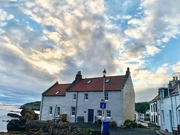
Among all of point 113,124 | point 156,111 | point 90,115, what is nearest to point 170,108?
point 113,124

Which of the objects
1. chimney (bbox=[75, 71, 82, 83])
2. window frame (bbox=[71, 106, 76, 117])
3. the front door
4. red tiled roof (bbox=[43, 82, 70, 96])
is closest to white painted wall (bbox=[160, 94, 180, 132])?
the front door

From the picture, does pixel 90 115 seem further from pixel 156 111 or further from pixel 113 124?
pixel 156 111

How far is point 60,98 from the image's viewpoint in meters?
37.8

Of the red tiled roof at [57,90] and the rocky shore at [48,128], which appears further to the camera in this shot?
the red tiled roof at [57,90]

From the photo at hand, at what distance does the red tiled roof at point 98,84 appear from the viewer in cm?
3151

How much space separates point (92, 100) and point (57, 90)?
11.4 metres

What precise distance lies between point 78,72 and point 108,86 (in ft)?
33.1

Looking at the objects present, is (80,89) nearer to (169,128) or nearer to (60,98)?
(60,98)

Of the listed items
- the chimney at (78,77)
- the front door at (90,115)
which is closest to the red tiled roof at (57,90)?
the chimney at (78,77)

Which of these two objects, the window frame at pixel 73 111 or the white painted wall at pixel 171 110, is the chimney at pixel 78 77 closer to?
the window frame at pixel 73 111

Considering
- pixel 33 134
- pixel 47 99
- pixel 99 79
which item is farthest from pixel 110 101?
pixel 47 99

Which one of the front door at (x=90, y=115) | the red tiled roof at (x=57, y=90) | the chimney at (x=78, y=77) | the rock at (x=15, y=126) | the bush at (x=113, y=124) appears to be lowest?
the rock at (x=15, y=126)

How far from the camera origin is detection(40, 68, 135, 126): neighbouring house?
30.3 metres

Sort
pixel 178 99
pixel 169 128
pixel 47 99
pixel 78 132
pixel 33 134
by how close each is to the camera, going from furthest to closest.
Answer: pixel 47 99
pixel 33 134
pixel 169 128
pixel 78 132
pixel 178 99
